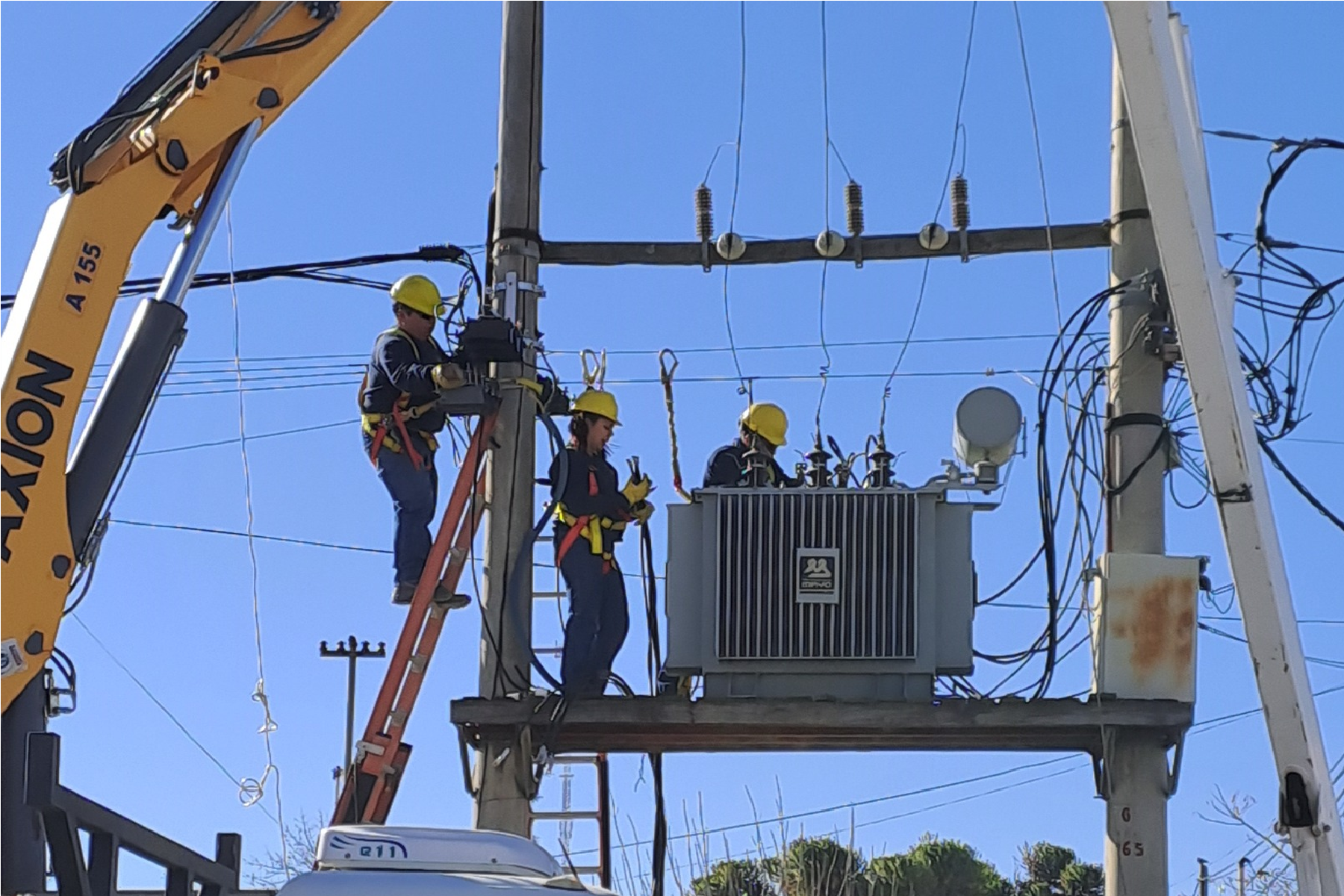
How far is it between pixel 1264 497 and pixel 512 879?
3.54m

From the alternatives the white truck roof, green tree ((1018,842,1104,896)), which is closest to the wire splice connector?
the white truck roof

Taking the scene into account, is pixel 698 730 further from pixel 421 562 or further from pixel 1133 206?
pixel 1133 206

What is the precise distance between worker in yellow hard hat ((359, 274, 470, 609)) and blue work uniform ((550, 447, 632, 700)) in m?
0.63

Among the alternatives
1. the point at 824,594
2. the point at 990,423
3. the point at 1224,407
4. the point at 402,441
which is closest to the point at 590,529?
the point at 402,441

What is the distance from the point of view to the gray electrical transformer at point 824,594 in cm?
1163

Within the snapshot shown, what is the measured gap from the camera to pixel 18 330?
394 inches

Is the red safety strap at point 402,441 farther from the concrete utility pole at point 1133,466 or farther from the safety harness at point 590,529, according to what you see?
the concrete utility pole at point 1133,466

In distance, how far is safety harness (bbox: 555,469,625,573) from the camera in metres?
12.3

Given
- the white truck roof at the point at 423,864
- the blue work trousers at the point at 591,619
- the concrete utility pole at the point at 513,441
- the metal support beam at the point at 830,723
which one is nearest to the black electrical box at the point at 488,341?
the concrete utility pole at the point at 513,441

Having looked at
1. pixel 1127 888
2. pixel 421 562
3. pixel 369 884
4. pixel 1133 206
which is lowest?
pixel 369 884

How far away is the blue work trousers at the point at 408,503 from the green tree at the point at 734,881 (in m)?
2.43

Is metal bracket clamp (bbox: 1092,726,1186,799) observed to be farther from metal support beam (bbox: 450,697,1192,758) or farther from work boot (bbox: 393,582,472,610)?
work boot (bbox: 393,582,472,610)

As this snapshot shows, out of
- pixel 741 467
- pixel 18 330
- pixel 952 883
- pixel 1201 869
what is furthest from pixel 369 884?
pixel 1201 869

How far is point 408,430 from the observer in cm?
1216
